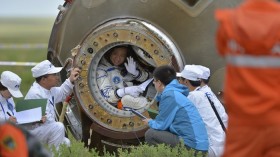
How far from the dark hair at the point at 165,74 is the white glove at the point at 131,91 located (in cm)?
71

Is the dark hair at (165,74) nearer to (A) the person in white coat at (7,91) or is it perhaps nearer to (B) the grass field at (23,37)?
(A) the person in white coat at (7,91)

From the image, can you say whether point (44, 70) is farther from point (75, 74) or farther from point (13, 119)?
point (13, 119)

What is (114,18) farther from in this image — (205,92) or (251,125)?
(251,125)

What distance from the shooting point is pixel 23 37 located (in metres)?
31.6

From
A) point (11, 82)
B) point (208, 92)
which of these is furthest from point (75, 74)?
point (208, 92)

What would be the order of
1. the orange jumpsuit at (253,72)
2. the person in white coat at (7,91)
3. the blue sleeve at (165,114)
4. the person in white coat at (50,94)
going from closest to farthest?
the orange jumpsuit at (253,72) < the blue sleeve at (165,114) < the person in white coat at (7,91) < the person in white coat at (50,94)

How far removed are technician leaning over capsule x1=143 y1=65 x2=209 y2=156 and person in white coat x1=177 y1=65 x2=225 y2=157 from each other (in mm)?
119

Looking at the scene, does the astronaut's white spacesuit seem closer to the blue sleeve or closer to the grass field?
the blue sleeve

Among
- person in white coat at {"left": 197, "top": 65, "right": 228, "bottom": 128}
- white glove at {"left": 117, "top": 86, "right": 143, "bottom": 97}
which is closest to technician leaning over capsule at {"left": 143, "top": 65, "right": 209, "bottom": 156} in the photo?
person in white coat at {"left": 197, "top": 65, "right": 228, "bottom": 128}

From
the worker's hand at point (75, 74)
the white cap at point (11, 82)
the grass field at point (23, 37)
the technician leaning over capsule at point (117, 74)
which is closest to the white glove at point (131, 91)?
the technician leaning over capsule at point (117, 74)

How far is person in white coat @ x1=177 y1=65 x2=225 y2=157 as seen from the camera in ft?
29.2

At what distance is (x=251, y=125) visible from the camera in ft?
17.6

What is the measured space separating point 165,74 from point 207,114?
58 cm

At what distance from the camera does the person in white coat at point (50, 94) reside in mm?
9281
